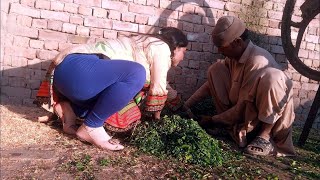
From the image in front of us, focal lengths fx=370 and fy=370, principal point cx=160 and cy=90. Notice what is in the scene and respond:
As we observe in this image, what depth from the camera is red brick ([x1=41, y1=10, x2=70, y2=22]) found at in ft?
15.0

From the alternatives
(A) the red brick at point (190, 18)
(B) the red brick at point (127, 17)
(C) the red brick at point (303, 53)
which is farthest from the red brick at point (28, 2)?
(C) the red brick at point (303, 53)

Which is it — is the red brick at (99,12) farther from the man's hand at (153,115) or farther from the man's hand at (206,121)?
the man's hand at (206,121)

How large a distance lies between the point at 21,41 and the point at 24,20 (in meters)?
0.26

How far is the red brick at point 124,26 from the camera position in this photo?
480 cm

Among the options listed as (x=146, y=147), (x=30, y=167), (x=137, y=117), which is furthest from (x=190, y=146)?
(x=30, y=167)

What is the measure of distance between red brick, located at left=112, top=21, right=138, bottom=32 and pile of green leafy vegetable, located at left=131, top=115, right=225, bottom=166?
1.65 meters

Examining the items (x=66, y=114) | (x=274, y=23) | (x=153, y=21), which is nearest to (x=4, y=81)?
(x=66, y=114)

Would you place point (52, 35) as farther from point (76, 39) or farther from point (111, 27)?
point (111, 27)

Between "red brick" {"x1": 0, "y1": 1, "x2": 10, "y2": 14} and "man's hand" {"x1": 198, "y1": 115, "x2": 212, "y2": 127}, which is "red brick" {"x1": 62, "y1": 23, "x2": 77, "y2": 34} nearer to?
"red brick" {"x1": 0, "y1": 1, "x2": 10, "y2": 14}

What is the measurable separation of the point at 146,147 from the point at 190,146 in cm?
40

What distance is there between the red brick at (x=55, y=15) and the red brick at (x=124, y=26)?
0.61m

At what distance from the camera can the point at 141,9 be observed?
15.8 feet

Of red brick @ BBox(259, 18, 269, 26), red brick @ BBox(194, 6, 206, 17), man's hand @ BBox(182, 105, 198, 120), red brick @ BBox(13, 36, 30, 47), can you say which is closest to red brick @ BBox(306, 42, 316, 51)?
red brick @ BBox(259, 18, 269, 26)

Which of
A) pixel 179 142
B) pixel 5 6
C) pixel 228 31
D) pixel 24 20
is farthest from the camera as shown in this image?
pixel 24 20
